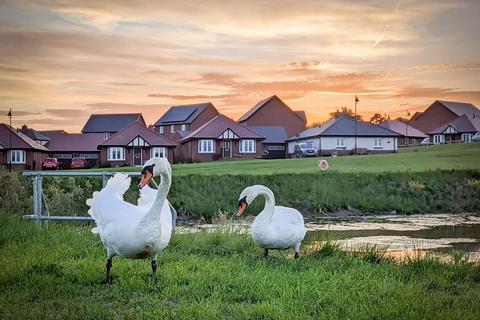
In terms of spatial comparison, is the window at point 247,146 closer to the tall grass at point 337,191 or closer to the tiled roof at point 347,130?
the tiled roof at point 347,130

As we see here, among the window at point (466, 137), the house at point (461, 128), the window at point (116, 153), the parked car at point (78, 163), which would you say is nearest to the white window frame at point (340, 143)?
the house at point (461, 128)

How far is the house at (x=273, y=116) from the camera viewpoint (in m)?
61.4

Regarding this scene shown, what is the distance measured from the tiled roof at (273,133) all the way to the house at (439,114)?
15.0m

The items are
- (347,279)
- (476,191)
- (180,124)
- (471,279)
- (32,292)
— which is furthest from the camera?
(180,124)

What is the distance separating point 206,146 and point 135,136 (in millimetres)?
6312

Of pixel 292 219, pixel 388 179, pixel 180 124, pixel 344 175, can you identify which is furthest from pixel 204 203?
pixel 180 124

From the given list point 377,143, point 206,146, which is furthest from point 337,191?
point 377,143

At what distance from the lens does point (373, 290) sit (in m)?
5.66

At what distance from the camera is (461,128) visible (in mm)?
47062

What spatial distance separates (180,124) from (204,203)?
126 feet

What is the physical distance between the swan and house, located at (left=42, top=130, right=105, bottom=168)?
116ft

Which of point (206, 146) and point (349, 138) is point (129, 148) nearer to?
point (206, 146)

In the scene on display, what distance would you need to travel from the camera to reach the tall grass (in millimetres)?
21656

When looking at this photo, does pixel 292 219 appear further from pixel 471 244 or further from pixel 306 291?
pixel 471 244
